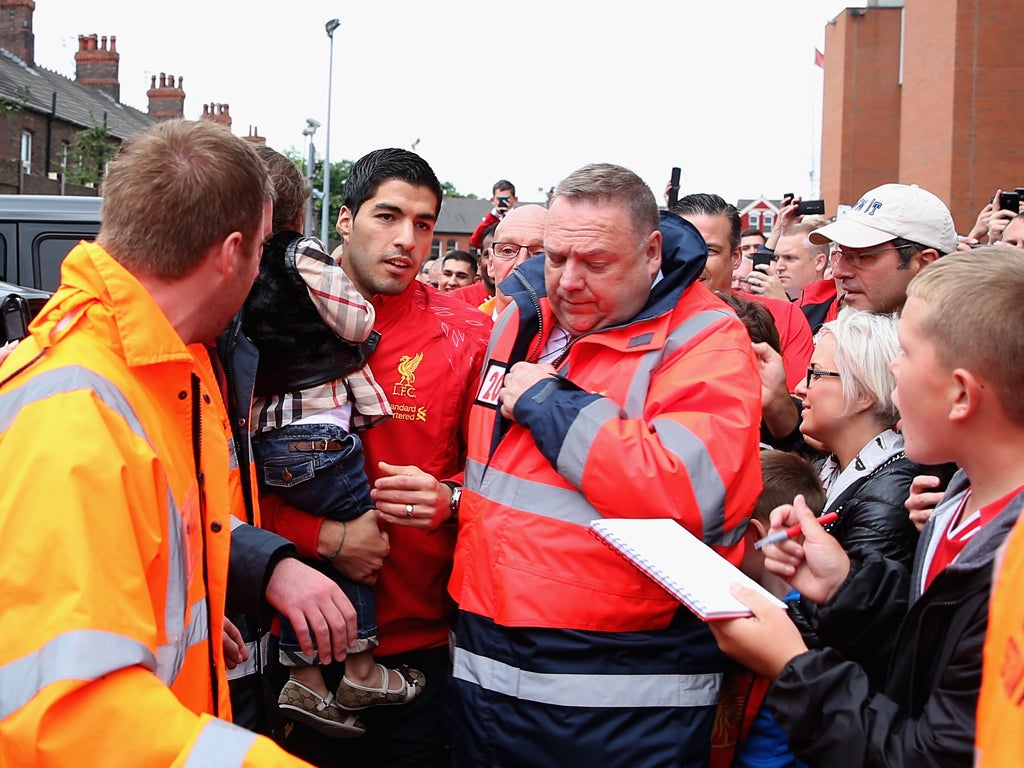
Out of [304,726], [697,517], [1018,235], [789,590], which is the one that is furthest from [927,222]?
[304,726]

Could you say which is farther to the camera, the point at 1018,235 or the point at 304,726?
the point at 1018,235

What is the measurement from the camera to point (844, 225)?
13.4ft

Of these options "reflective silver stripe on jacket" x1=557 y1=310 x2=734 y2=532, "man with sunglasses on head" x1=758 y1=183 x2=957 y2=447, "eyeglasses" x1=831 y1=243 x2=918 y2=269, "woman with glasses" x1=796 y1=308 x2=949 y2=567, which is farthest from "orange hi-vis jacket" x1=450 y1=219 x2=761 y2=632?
"eyeglasses" x1=831 y1=243 x2=918 y2=269

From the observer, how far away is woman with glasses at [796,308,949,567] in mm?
2672

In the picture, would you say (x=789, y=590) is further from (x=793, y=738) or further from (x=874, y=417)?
(x=793, y=738)

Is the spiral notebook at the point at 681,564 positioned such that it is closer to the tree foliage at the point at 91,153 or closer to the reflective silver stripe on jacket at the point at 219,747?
the reflective silver stripe on jacket at the point at 219,747

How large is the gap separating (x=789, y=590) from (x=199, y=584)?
2.03 metres

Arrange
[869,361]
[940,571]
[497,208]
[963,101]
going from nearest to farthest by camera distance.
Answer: [940,571]
[869,361]
[497,208]
[963,101]

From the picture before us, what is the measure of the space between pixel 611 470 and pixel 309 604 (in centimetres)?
88

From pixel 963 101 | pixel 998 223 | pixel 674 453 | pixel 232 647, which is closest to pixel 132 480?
pixel 232 647

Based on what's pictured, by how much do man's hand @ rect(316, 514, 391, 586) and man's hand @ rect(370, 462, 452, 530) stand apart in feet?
0.37

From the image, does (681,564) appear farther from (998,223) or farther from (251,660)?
(998,223)

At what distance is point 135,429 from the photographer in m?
1.62

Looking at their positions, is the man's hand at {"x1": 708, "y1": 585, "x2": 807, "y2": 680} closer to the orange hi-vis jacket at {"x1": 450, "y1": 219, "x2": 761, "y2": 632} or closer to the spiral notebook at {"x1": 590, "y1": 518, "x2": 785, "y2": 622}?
the spiral notebook at {"x1": 590, "y1": 518, "x2": 785, "y2": 622}
